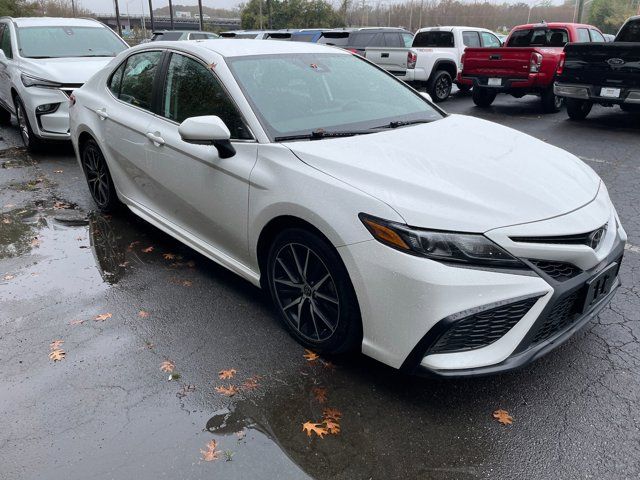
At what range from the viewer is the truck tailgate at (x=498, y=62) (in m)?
10.8

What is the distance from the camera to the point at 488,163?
2.91 metres

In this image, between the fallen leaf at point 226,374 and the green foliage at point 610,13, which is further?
the green foliage at point 610,13

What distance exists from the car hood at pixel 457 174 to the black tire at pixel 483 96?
31.4ft

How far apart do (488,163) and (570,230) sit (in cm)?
60

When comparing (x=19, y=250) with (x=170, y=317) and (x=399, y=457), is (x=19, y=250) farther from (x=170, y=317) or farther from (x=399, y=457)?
(x=399, y=457)

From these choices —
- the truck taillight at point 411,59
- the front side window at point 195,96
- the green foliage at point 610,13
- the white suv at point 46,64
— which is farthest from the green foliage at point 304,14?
the front side window at point 195,96

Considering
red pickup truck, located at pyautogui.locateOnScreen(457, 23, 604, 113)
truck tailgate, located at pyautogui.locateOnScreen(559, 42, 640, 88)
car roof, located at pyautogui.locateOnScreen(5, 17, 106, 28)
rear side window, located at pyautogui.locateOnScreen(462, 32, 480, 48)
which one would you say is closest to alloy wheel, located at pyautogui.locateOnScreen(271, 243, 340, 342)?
car roof, located at pyautogui.locateOnScreen(5, 17, 106, 28)

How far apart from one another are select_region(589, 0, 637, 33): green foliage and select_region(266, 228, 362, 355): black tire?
40032 mm

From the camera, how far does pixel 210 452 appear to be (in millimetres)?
2445

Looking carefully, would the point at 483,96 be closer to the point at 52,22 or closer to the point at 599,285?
the point at 52,22

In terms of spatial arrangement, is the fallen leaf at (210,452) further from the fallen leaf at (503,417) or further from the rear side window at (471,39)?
the rear side window at (471,39)

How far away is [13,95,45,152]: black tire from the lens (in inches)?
306

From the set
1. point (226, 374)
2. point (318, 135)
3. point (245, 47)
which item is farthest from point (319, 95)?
point (226, 374)

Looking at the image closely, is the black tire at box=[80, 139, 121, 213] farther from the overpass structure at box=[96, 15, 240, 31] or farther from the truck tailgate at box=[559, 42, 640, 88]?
the overpass structure at box=[96, 15, 240, 31]
